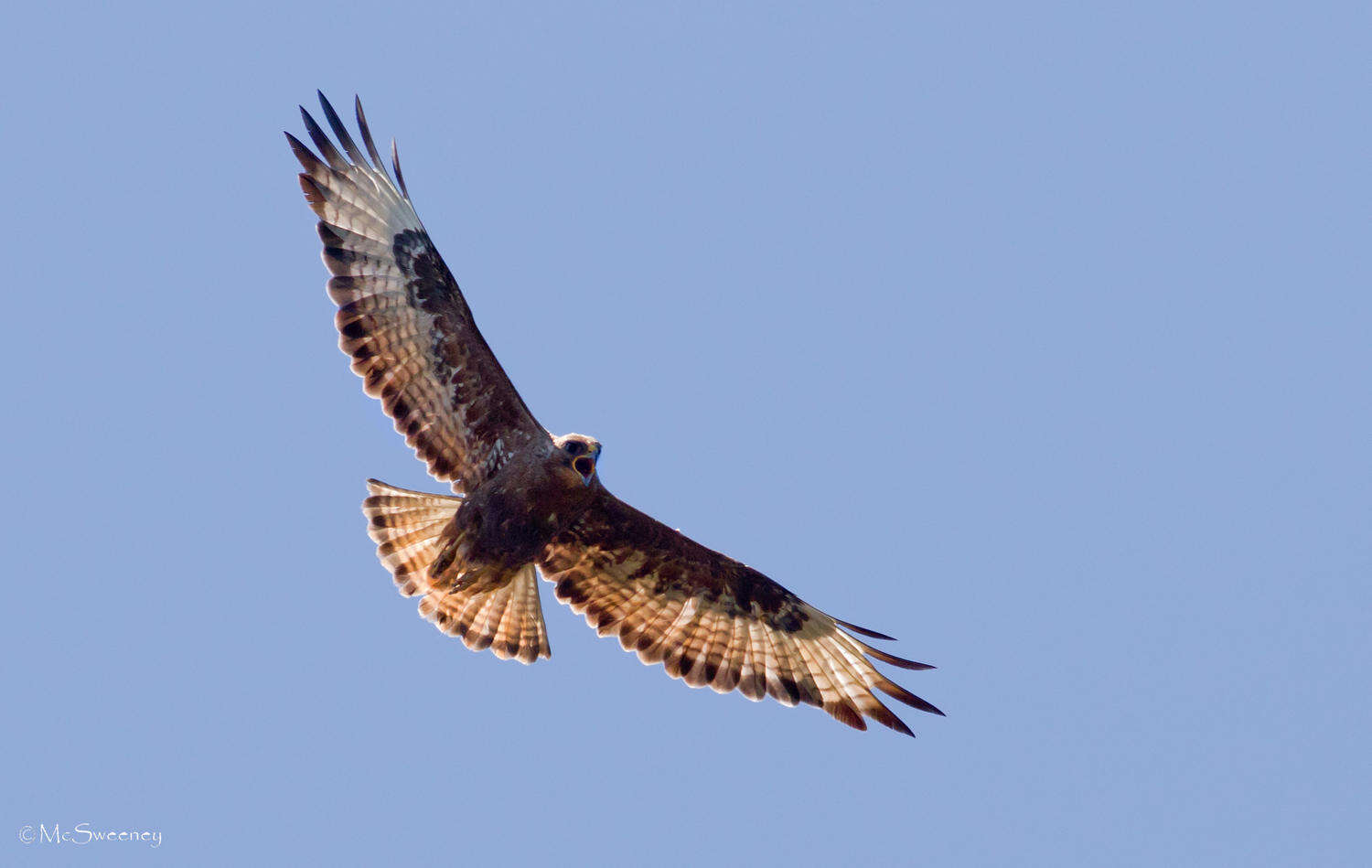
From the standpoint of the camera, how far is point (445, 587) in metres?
12.2

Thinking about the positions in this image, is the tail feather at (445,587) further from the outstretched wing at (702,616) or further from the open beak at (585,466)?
the open beak at (585,466)

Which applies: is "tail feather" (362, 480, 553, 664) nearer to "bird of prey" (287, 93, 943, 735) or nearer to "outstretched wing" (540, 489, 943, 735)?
"bird of prey" (287, 93, 943, 735)

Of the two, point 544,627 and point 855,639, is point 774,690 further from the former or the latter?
point 544,627

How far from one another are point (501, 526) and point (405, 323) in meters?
1.56

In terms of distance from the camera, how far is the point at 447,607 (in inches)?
488

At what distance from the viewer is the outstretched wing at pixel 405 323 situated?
1138 cm

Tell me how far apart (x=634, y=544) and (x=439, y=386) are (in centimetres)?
186

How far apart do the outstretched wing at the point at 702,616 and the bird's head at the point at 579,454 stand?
0.51 m

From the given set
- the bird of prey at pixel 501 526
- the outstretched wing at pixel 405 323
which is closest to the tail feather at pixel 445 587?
the bird of prey at pixel 501 526

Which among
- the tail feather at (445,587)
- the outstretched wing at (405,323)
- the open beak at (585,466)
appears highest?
the outstretched wing at (405,323)

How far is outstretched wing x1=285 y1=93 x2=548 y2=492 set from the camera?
1138 centimetres

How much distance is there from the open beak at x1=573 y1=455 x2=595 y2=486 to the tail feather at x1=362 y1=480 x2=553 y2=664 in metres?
0.95

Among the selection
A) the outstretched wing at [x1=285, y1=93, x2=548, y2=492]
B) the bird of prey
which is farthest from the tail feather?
the outstretched wing at [x1=285, y1=93, x2=548, y2=492]

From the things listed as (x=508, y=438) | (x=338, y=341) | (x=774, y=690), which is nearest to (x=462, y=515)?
(x=508, y=438)
